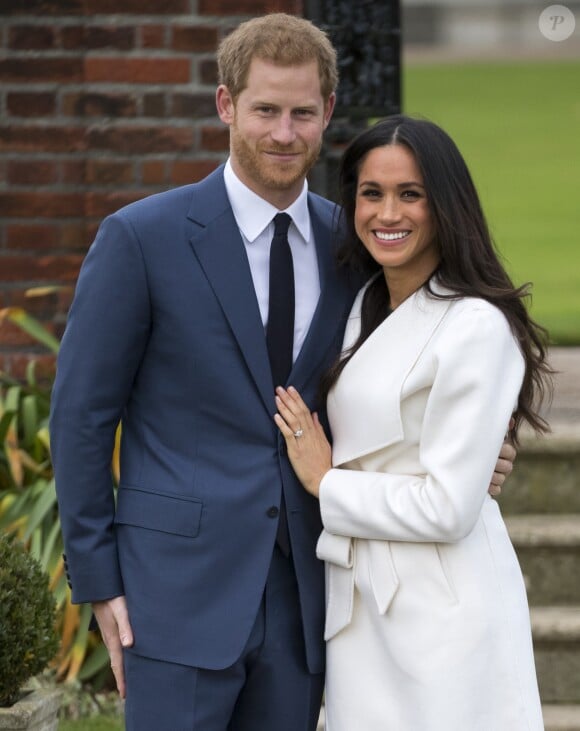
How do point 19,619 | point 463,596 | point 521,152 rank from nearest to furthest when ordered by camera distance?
1. point 463,596
2. point 19,619
3. point 521,152

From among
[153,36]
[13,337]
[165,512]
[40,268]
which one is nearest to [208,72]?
[153,36]

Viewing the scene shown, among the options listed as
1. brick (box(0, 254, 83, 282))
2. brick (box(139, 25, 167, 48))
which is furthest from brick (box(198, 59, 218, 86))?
brick (box(0, 254, 83, 282))

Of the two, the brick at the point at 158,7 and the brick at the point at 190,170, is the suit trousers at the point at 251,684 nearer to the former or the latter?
the brick at the point at 190,170

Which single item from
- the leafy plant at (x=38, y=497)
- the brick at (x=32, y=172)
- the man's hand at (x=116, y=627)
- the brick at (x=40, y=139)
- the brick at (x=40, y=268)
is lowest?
the leafy plant at (x=38, y=497)

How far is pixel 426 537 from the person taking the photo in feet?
9.93

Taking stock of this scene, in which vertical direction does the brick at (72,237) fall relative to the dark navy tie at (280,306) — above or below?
below

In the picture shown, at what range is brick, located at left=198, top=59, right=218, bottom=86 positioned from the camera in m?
5.29

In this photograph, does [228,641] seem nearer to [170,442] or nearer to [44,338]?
[170,442]

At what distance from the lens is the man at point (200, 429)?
3.11m

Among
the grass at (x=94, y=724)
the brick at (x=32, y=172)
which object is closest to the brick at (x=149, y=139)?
the brick at (x=32, y=172)

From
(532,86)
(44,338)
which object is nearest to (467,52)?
(532,86)

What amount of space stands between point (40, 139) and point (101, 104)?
0.28 meters

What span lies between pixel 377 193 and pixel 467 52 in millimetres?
42097

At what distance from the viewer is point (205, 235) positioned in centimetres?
318
